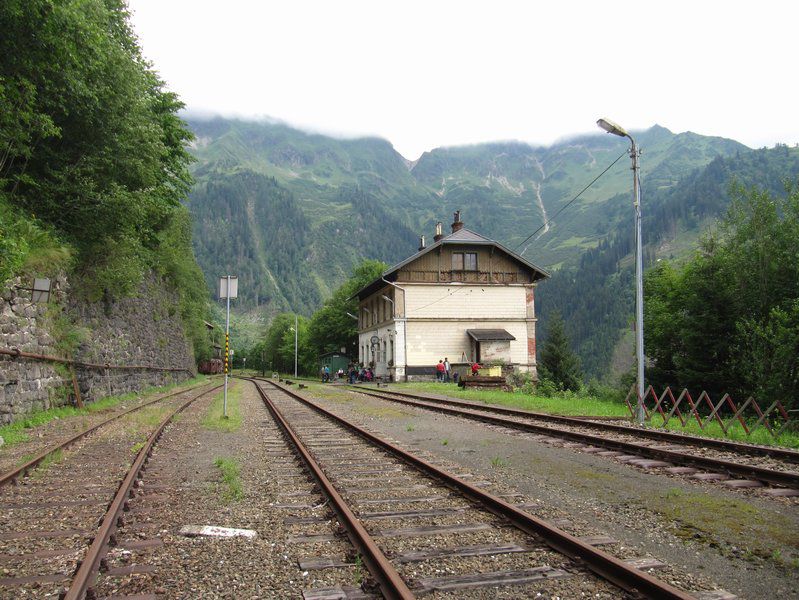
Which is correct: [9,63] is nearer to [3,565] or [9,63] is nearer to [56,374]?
[56,374]

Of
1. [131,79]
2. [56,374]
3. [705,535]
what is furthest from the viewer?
[131,79]

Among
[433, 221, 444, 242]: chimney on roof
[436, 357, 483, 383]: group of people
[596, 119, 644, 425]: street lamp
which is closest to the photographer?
[596, 119, 644, 425]: street lamp

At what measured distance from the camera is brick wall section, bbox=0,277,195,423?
12750 mm

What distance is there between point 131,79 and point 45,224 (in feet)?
16.4

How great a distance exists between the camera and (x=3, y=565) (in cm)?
414

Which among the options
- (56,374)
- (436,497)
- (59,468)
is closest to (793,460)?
(436,497)

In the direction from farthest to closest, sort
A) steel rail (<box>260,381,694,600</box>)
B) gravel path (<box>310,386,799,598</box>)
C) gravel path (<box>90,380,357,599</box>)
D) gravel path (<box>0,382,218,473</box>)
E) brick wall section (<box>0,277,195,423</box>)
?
brick wall section (<box>0,277,195,423</box>) < gravel path (<box>0,382,218,473</box>) < gravel path (<box>310,386,799,598</box>) < gravel path (<box>90,380,357,599</box>) < steel rail (<box>260,381,694,600</box>)

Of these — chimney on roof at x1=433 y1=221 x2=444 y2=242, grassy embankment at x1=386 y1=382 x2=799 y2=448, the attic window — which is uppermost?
chimney on roof at x1=433 y1=221 x2=444 y2=242

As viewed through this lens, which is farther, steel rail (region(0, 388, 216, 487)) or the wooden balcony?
the wooden balcony

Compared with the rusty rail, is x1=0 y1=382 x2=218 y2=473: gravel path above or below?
below

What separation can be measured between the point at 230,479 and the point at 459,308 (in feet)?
116

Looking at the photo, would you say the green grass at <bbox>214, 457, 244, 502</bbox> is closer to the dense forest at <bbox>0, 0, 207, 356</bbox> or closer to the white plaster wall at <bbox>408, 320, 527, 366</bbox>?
the dense forest at <bbox>0, 0, 207, 356</bbox>

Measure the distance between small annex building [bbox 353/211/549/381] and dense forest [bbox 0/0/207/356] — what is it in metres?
21.4

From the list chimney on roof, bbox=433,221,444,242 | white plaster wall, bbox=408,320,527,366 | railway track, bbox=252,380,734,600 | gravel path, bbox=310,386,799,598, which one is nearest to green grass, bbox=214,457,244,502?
railway track, bbox=252,380,734,600
